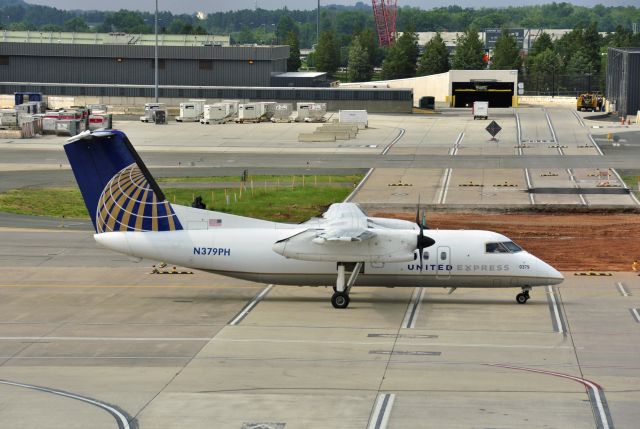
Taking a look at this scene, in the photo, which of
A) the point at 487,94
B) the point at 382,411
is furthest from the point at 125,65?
the point at 382,411

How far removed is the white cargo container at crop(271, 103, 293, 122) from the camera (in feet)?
440

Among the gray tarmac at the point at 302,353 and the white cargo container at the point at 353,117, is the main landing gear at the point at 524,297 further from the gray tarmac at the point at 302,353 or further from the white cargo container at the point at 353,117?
the white cargo container at the point at 353,117

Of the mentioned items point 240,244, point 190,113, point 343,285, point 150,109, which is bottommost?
point 190,113

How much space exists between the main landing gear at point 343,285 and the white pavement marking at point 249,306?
129 inches

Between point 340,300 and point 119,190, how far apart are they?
31.0 ft

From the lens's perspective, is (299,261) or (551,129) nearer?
(299,261)

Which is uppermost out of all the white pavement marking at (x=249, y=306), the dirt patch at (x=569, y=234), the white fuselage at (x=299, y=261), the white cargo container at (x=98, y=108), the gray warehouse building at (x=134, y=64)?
the gray warehouse building at (x=134, y=64)

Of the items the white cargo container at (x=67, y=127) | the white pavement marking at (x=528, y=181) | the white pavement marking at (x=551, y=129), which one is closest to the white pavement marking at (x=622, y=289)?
the white pavement marking at (x=528, y=181)

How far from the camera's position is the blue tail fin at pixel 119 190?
43.1 meters

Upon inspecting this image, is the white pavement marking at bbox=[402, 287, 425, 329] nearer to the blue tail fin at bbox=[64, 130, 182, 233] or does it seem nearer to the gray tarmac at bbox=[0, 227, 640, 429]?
the gray tarmac at bbox=[0, 227, 640, 429]

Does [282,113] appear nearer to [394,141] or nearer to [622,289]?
[394,141]

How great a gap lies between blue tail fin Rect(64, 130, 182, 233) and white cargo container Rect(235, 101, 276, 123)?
89.1 meters

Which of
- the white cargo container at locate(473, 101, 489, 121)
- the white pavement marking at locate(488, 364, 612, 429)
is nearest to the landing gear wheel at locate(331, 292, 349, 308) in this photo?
the white pavement marking at locate(488, 364, 612, 429)

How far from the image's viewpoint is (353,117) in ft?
417
